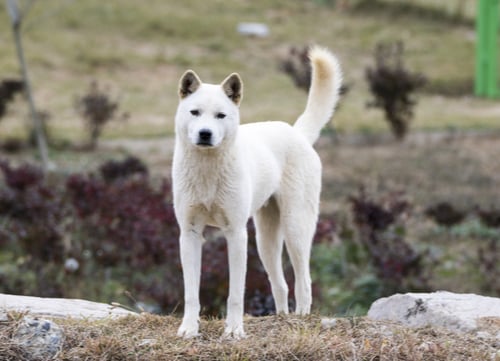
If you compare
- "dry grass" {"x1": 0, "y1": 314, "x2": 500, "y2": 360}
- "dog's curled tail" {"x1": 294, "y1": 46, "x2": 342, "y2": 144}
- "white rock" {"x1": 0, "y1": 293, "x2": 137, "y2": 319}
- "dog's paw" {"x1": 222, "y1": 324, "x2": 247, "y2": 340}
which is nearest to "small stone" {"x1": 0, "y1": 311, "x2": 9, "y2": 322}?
"dry grass" {"x1": 0, "y1": 314, "x2": 500, "y2": 360}

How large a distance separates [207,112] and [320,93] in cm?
161

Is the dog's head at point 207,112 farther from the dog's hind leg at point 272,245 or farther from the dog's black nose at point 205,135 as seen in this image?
the dog's hind leg at point 272,245

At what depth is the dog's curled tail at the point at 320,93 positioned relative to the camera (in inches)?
233

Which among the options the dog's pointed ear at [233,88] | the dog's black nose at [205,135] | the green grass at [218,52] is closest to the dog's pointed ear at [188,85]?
the dog's pointed ear at [233,88]

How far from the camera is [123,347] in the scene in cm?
448

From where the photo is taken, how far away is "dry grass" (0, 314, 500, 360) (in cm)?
444

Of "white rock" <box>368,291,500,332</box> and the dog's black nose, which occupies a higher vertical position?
the dog's black nose

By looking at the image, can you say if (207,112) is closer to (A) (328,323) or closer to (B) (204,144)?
(B) (204,144)

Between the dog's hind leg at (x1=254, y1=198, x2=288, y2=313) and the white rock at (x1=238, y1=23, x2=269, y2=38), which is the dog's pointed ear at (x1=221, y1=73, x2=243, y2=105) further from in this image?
the white rock at (x1=238, y1=23, x2=269, y2=38)

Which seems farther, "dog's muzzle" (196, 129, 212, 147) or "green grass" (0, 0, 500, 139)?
"green grass" (0, 0, 500, 139)

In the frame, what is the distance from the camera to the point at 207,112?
14.8 feet

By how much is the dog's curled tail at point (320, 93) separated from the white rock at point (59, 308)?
63.4 inches

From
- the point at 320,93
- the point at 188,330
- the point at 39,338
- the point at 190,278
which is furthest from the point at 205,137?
the point at 320,93

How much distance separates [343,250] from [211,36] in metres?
20.4
